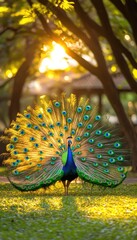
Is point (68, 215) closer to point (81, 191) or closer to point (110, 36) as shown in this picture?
point (81, 191)

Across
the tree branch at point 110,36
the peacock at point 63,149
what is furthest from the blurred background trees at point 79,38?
the peacock at point 63,149

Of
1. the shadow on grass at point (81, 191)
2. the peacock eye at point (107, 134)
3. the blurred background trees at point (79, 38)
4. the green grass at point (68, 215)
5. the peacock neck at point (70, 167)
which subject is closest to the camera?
the green grass at point (68, 215)

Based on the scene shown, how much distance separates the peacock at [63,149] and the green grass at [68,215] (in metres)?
0.37

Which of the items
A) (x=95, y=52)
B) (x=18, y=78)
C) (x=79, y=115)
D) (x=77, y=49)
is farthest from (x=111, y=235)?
(x=18, y=78)

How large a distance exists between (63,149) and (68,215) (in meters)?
3.98

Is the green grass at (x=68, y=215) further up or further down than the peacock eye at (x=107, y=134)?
further up

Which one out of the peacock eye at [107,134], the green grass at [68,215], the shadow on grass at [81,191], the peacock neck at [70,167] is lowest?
the shadow on grass at [81,191]

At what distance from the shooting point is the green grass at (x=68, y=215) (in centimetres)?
1214

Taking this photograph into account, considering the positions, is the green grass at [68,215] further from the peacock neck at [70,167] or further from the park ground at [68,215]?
the peacock neck at [70,167]

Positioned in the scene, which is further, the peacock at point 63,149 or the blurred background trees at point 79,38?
the blurred background trees at point 79,38

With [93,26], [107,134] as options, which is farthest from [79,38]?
[107,134]

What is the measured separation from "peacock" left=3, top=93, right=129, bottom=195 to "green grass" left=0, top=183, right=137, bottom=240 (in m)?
0.37

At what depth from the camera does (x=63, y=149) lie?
17.9 meters

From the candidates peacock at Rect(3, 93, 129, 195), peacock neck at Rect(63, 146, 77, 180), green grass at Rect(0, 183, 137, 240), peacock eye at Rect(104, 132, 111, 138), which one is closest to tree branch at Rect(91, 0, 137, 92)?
peacock at Rect(3, 93, 129, 195)
